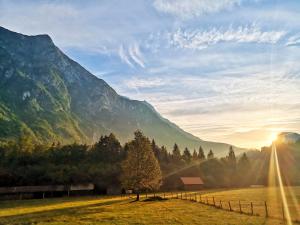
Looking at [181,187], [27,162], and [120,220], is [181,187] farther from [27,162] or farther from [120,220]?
[120,220]

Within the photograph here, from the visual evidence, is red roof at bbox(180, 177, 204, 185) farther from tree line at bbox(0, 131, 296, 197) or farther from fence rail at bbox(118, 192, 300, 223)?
fence rail at bbox(118, 192, 300, 223)

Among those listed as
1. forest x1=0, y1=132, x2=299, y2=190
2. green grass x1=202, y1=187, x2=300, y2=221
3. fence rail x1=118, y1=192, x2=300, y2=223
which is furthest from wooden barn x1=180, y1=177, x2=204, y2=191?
fence rail x1=118, y1=192, x2=300, y2=223

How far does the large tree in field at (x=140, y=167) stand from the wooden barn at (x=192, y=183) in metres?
55.9

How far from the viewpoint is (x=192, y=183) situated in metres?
134

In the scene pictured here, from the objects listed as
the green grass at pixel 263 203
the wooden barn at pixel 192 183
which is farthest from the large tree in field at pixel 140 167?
the wooden barn at pixel 192 183

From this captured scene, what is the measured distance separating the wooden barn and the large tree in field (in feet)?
183

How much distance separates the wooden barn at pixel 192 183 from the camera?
130 m

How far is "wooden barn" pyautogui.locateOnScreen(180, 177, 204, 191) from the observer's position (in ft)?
428

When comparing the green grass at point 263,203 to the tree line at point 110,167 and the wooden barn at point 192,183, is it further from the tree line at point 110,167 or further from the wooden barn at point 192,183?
the wooden barn at point 192,183

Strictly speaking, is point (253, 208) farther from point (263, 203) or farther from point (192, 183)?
point (192, 183)

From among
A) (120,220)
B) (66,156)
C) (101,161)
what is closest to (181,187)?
(101,161)

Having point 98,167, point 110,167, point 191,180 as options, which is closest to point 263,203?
point 110,167

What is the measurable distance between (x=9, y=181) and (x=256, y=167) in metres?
127

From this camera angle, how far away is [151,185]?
78938 millimetres
